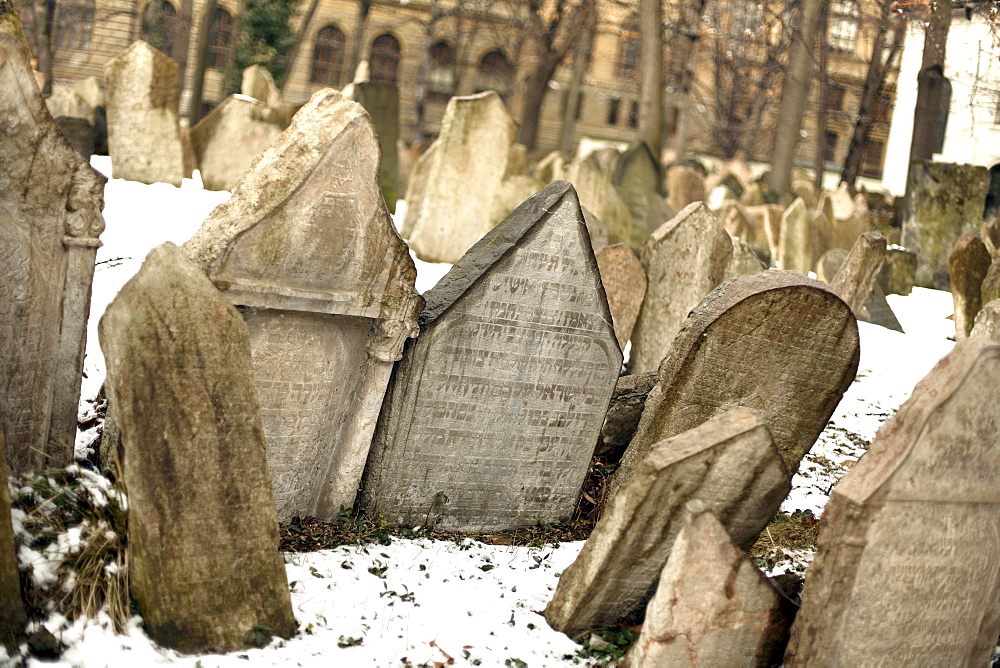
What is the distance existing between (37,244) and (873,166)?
49.2m

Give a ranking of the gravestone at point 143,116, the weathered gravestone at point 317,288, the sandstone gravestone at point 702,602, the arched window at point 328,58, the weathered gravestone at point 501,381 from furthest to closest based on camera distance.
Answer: the arched window at point 328,58, the gravestone at point 143,116, the weathered gravestone at point 501,381, the weathered gravestone at point 317,288, the sandstone gravestone at point 702,602

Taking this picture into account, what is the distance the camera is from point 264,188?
4309 millimetres

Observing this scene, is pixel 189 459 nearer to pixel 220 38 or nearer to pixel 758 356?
pixel 758 356

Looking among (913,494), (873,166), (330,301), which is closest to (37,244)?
(330,301)

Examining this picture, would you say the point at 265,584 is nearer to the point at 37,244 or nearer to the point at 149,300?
the point at 149,300

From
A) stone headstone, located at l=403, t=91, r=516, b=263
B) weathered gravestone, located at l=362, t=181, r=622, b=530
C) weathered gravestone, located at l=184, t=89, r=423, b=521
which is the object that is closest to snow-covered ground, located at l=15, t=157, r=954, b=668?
weathered gravestone, located at l=362, t=181, r=622, b=530

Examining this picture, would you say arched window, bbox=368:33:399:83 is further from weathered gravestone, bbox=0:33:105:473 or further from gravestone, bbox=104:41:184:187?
weathered gravestone, bbox=0:33:105:473

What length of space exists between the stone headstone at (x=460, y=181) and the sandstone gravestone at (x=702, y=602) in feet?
21.2

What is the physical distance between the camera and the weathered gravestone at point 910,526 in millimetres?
3584

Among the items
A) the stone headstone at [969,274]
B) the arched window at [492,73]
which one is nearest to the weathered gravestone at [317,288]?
the stone headstone at [969,274]

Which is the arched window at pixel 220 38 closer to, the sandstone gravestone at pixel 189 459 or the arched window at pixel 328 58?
the arched window at pixel 328 58

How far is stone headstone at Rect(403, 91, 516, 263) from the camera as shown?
32.4ft

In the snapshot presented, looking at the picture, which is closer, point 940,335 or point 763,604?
point 763,604

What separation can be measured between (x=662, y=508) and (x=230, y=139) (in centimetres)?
854
